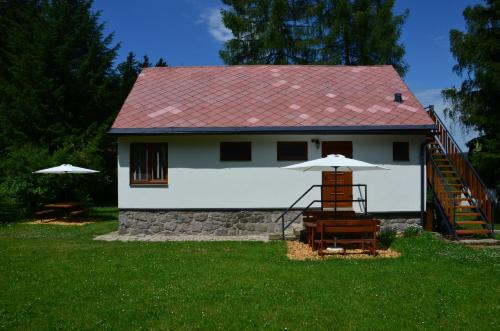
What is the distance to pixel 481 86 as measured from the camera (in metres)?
17.8

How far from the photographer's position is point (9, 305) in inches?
245

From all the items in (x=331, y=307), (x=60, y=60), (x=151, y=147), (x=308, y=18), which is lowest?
(x=331, y=307)

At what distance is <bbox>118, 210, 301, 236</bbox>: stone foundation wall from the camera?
1288 cm

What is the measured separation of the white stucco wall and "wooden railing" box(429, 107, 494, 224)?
1.52 meters

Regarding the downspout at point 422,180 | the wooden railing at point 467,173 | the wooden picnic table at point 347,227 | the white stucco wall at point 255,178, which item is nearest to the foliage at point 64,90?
the white stucco wall at point 255,178

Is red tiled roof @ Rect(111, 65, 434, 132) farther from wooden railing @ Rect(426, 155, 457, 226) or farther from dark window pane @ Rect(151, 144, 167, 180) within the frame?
wooden railing @ Rect(426, 155, 457, 226)

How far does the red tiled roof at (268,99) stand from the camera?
12.9 meters

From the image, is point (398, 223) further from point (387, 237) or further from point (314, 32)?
point (314, 32)

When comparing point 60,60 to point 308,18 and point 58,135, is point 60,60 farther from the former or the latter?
point 308,18

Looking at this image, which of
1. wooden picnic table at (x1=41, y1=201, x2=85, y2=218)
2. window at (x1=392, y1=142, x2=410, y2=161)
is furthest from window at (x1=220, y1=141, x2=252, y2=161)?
wooden picnic table at (x1=41, y1=201, x2=85, y2=218)

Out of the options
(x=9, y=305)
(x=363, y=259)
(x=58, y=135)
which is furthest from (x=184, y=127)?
(x=58, y=135)

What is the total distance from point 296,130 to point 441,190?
4323 millimetres

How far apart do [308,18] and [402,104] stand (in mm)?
15597

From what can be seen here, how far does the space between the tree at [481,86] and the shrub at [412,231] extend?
232 inches
